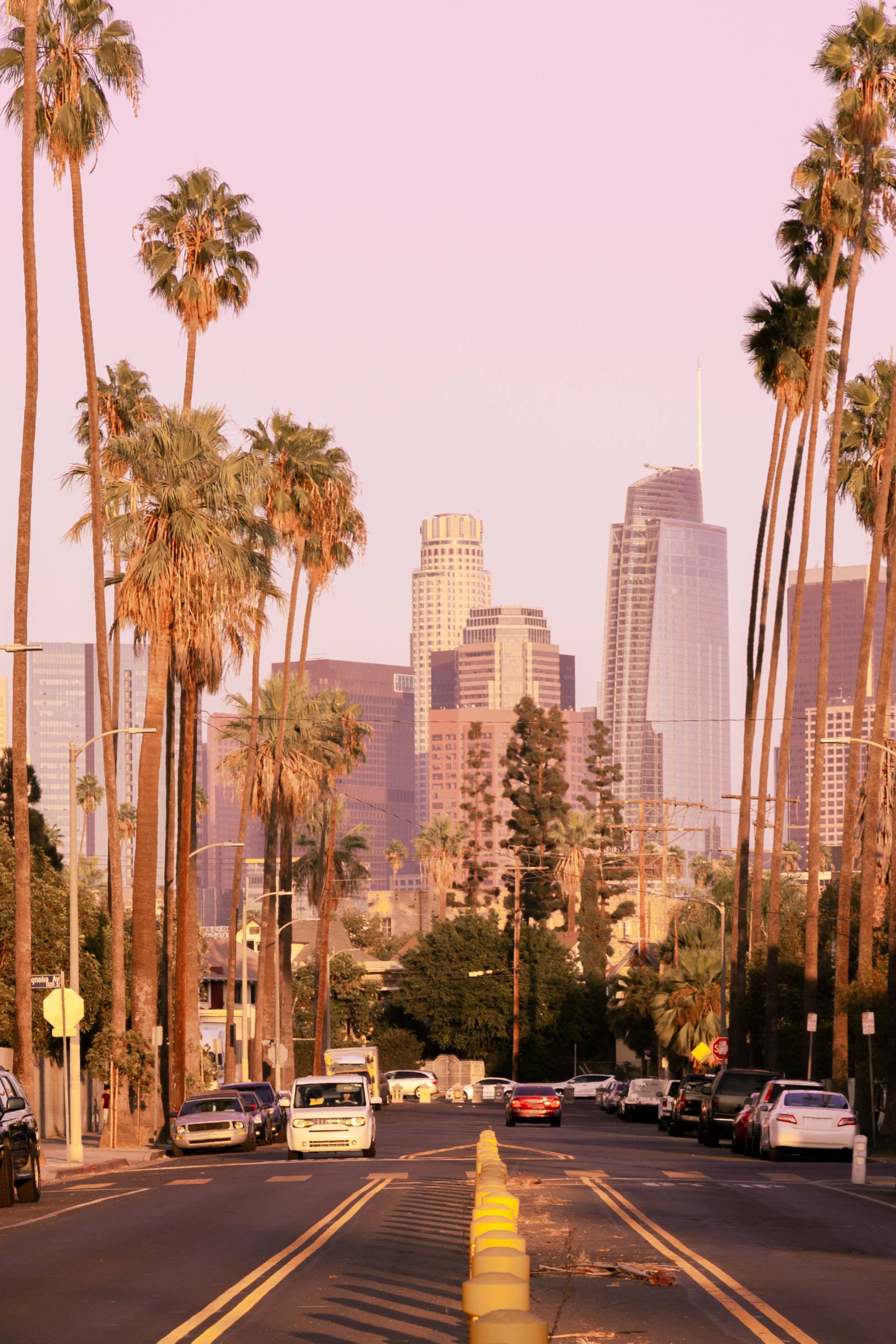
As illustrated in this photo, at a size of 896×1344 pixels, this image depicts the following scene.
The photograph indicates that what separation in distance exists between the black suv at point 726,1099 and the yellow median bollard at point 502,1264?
35.1 meters

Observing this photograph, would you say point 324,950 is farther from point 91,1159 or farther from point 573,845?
point 573,845

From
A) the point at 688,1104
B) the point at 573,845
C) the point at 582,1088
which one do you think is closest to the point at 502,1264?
the point at 688,1104

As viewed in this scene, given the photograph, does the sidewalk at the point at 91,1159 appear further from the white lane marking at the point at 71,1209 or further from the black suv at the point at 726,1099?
the black suv at the point at 726,1099

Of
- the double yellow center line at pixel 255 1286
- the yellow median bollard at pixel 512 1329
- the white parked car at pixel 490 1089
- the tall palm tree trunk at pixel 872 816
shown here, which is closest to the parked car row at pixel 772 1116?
the tall palm tree trunk at pixel 872 816

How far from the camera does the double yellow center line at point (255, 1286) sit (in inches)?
479

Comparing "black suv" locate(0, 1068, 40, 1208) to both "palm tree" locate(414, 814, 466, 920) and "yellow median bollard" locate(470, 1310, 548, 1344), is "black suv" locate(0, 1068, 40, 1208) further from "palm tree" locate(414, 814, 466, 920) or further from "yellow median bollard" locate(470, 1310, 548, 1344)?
"palm tree" locate(414, 814, 466, 920)

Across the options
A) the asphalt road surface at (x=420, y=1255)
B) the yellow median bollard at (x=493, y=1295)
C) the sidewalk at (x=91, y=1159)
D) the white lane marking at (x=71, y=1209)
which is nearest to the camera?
the yellow median bollard at (x=493, y=1295)

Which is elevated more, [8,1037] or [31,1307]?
[31,1307]

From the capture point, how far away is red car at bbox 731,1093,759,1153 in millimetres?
37594

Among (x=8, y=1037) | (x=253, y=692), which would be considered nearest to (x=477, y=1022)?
(x=253, y=692)

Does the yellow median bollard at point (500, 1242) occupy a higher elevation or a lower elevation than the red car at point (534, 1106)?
higher

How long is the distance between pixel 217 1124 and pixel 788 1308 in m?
26.9

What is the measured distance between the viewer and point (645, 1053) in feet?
305

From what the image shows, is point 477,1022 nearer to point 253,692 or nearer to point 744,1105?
Answer: point 253,692
